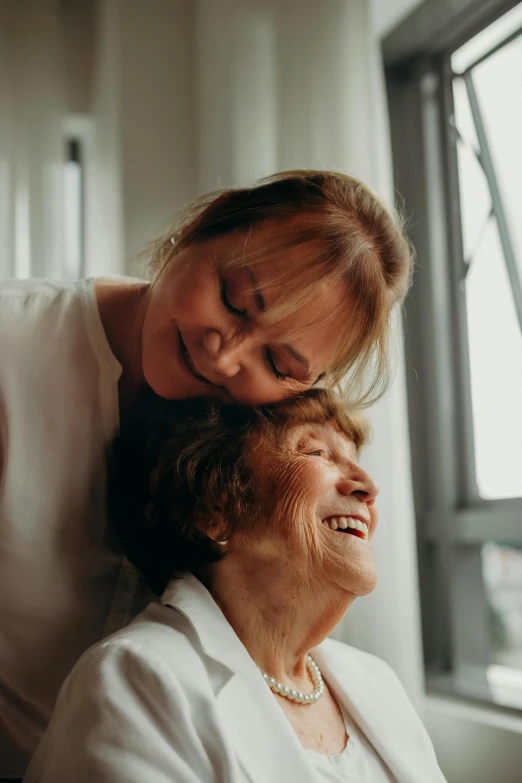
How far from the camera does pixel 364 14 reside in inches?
76.5

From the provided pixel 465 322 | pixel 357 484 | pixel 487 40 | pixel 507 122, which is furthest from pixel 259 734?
pixel 487 40

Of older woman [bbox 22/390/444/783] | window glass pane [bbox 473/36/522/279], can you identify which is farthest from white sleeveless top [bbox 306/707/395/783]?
window glass pane [bbox 473/36/522/279]

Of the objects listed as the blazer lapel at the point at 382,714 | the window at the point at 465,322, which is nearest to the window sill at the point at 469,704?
the window at the point at 465,322

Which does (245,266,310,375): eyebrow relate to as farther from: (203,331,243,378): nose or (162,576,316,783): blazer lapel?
(162,576,316,783): blazer lapel

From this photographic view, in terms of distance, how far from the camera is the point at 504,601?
206 centimetres

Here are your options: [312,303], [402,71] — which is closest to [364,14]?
[402,71]

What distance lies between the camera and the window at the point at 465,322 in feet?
6.46

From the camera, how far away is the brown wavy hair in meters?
1.34

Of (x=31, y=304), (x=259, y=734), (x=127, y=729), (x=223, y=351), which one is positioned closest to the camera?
(x=127, y=729)

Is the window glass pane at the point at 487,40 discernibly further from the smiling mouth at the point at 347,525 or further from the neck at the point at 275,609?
the neck at the point at 275,609

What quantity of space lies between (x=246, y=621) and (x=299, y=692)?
15cm

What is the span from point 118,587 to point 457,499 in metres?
0.98

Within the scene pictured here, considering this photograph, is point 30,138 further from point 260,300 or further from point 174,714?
point 174,714

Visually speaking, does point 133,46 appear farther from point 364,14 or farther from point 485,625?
point 485,625
